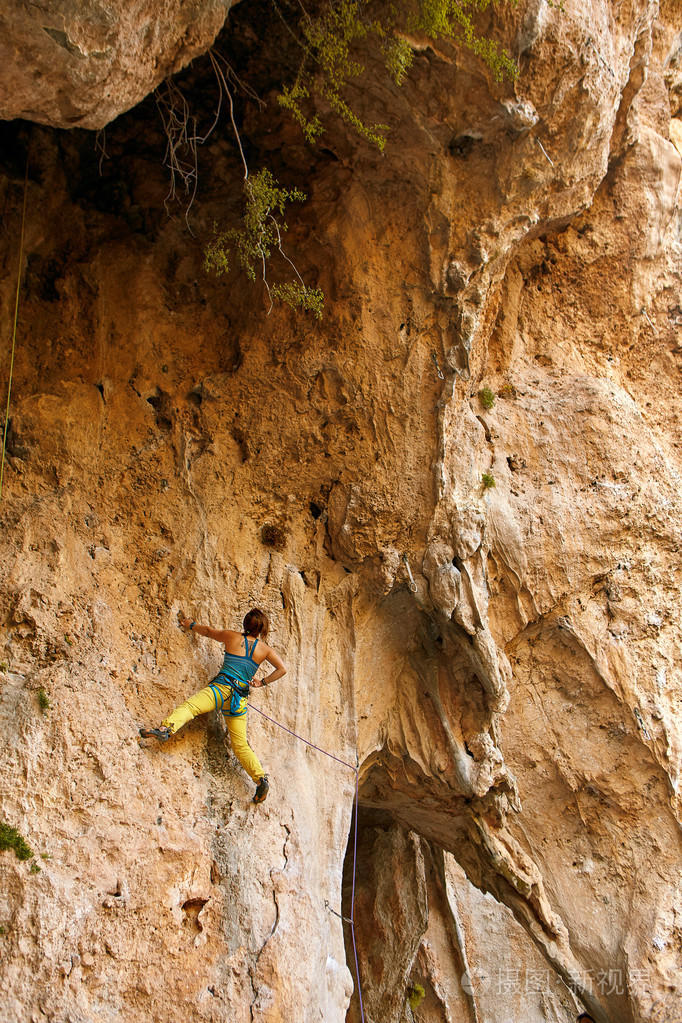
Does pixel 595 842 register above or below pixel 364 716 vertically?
below

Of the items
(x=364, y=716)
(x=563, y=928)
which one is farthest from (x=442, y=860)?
(x=364, y=716)

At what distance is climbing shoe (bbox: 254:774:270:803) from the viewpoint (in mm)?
4973

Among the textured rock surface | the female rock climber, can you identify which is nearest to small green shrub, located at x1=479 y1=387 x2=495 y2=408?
the textured rock surface

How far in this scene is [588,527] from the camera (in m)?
7.14

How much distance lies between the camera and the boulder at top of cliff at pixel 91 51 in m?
3.35

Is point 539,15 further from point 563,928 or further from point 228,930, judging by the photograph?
point 563,928

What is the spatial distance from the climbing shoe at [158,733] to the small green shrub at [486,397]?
157 inches

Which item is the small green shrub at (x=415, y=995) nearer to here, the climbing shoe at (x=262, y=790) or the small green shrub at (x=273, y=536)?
the climbing shoe at (x=262, y=790)

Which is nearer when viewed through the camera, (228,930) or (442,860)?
(228,930)

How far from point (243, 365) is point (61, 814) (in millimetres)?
3483

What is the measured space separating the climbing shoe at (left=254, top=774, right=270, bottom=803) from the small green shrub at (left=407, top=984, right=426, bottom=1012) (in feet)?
18.8

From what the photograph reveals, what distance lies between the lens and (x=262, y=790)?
498 cm

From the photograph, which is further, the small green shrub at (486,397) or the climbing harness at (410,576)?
the small green shrub at (486,397)

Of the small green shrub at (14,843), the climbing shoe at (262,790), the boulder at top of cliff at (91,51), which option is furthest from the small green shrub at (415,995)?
the boulder at top of cliff at (91,51)
